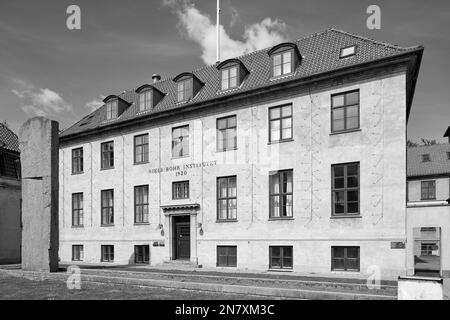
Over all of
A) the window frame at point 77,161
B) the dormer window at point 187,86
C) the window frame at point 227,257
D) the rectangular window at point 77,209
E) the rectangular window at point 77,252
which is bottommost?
the rectangular window at point 77,252

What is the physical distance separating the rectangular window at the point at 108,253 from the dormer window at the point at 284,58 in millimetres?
15076

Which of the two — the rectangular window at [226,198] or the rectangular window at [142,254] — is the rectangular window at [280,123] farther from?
the rectangular window at [142,254]

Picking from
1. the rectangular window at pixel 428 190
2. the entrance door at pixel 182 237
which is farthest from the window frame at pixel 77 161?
the rectangular window at pixel 428 190

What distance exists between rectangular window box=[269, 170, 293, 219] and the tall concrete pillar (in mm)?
10010

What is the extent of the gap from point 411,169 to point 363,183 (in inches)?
1212

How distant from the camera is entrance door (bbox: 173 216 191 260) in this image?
2403 centimetres

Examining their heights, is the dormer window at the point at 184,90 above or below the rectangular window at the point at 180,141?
above

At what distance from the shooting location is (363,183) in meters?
18.7

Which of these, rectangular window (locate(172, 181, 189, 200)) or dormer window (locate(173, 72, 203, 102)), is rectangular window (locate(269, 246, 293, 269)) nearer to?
rectangular window (locate(172, 181, 189, 200))

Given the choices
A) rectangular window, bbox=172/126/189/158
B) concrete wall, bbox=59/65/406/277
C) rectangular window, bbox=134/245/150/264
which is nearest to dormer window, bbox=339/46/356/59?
concrete wall, bbox=59/65/406/277

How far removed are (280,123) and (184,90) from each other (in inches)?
287

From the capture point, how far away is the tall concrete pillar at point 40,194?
18.2 meters
